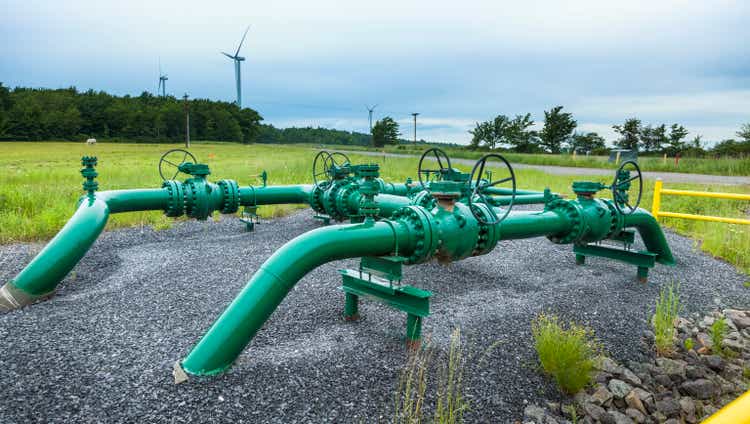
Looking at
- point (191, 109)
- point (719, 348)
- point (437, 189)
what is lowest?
point (719, 348)

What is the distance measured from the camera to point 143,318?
13.8 feet

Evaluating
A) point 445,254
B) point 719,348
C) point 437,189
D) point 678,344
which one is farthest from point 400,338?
point 719,348

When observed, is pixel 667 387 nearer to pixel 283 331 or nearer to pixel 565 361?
pixel 565 361

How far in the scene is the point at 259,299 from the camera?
3195mm

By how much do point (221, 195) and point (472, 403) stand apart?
447cm

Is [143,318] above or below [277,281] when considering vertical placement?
below

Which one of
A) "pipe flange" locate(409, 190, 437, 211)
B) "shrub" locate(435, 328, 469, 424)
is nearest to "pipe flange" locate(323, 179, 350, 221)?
"pipe flange" locate(409, 190, 437, 211)

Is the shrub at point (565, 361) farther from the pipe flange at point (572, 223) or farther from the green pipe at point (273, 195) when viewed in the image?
the green pipe at point (273, 195)

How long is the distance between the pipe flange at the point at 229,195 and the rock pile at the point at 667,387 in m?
4.66

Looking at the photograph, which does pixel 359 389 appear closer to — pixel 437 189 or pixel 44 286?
pixel 437 189

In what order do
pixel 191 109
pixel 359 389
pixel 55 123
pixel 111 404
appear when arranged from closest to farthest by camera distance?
pixel 111 404 < pixel 359 389 < pixel 55 123 < pixel 191 109

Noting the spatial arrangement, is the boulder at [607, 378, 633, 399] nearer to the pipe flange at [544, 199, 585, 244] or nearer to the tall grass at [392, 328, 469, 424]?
the tall grass at [392, 328, 469, 424]

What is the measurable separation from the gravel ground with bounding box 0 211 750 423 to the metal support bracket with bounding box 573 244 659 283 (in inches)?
6.9

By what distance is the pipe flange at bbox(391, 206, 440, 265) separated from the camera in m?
3.73
